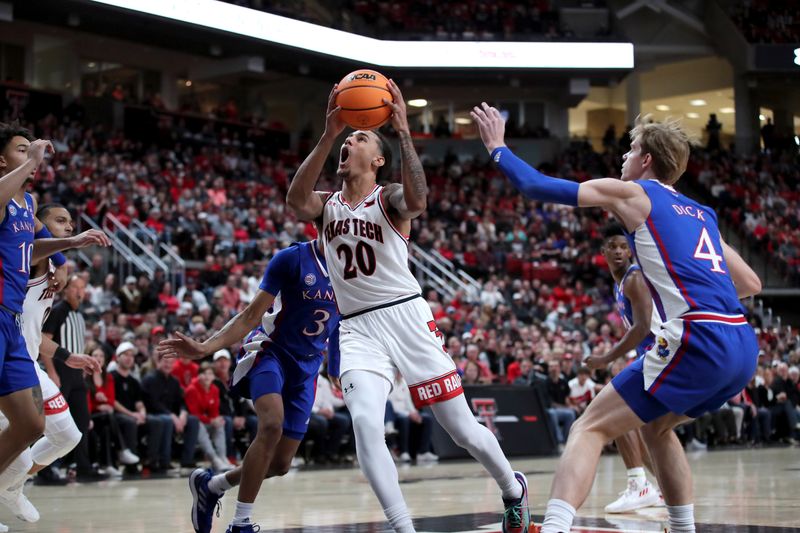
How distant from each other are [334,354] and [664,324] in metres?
2.45

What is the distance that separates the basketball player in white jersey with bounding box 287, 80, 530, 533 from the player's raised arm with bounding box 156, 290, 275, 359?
0.82 meters

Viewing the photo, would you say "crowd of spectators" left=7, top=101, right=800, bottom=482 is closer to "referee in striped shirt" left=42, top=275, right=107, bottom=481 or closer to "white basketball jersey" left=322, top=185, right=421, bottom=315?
"referee in striped shirt" left=42, top=275, right=107, bottom=481

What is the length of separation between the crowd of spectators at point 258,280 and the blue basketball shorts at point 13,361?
283 inches

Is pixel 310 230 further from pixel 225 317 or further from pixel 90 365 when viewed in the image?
pixel 90 365

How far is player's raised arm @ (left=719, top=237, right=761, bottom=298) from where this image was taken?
5547 mm

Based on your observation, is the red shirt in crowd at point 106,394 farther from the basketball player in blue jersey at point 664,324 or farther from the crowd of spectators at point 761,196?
the crowd of spectators at point 761,196

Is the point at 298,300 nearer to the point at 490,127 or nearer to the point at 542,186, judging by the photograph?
the point at 490,127

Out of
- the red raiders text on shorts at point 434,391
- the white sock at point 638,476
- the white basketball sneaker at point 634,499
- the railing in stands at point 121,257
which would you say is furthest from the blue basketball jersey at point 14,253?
the railing in stands at point 121,257

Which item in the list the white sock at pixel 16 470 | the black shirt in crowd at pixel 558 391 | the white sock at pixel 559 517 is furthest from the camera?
the black shirt in crowd at pixel 558 391

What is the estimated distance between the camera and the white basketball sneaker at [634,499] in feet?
27.9

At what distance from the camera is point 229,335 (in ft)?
21.8

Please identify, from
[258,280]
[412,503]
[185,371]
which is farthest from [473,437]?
[258,280]

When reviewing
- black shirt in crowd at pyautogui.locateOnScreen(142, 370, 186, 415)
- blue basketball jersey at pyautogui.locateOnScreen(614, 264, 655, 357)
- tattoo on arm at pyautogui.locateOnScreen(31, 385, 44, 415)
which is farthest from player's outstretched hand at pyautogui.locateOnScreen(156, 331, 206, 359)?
black shirt in crowd at pyautogui.locateOnScreen(142, 370, 186, 415)

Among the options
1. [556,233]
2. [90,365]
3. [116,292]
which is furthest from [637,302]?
[556,233]
